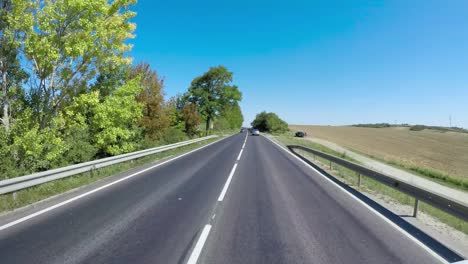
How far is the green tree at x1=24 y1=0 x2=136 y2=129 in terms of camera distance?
13.7 metres

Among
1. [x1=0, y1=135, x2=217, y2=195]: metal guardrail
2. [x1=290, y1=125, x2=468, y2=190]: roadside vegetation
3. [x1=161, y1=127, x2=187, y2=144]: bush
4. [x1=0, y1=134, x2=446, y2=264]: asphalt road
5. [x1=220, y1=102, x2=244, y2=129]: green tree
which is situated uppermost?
[x1=220, y1=102, x2=244, y2=129]: green tree

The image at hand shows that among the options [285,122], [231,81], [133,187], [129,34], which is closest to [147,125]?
[129,34]

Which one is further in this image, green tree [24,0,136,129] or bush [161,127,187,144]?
bush [161,127,187,144]

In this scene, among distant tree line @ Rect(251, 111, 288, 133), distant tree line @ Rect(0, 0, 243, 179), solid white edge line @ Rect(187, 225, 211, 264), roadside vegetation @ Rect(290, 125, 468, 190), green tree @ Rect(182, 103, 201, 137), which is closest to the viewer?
solid white edge line @ Rect(187, 225, 211, 264)

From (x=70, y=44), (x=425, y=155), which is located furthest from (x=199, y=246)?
(x=425, y=155)

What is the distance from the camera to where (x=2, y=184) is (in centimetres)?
666

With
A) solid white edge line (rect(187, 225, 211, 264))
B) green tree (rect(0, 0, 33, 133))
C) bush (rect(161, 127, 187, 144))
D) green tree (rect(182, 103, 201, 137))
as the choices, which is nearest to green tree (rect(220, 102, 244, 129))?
green tree (rect(182, 103, 201, 137))

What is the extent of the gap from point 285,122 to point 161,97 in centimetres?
8895

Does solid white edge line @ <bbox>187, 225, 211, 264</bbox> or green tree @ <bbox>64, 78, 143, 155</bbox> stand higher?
green tree @ <bbox>64, 78, 143, 155</bbox>

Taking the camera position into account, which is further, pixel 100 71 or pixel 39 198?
pixel 100 71

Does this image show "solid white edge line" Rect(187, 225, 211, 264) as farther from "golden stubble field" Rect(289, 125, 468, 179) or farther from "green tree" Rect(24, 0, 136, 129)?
"golden stubble field" Rect(289, 125, 468, 179)

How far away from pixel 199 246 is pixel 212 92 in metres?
56.2

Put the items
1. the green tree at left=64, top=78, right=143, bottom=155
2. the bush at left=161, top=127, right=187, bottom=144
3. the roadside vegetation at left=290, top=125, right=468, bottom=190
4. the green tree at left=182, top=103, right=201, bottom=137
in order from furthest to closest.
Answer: the green tree at left=182, top=103, right=201, bottom=137, the bush at left=161, top=127, right=187, bottom=144, the roadside vegetation at left=290, top=125, right=468, bottom=190, the green tree at left=64, top=78, right=143, bottom=155

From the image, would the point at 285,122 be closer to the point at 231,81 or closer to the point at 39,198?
the point at 231,81
